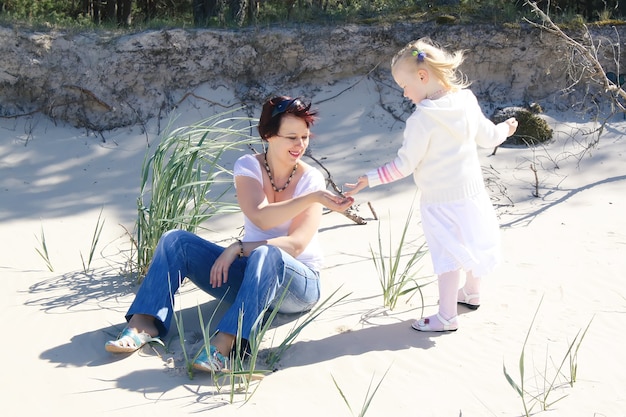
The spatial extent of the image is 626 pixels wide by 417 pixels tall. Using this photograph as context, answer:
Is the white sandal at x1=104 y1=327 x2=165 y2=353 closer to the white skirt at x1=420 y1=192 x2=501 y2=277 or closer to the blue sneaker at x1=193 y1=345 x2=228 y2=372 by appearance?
the blue sneaker at x1=193 y1=345 x2=228 y2=372

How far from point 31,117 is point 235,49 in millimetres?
2060

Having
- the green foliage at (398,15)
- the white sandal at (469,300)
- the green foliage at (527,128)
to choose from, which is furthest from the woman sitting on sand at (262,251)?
the green foliage at (398,15)

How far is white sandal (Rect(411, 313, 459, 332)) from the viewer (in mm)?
3449

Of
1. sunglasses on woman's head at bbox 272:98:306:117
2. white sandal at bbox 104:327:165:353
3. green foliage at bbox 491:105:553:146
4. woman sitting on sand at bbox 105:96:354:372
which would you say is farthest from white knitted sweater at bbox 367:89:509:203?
green foliage at bbox 491:105:553:146

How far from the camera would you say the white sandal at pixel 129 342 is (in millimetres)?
3154

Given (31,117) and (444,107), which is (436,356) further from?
(31,117)

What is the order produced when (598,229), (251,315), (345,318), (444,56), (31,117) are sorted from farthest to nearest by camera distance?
(31,117)
(598,229)
(345,318)
(444,56)
(251,315)

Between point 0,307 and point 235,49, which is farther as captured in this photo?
point 235,49

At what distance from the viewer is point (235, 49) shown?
7691 mm

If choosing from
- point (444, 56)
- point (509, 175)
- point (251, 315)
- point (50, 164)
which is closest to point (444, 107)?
point (444, 56)

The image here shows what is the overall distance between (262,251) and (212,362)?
1.62ft

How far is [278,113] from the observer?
3395mm

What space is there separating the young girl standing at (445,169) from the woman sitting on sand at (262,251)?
0.30 meters

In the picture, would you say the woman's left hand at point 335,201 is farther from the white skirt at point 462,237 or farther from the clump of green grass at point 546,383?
the clump of green grass at point 546,383
